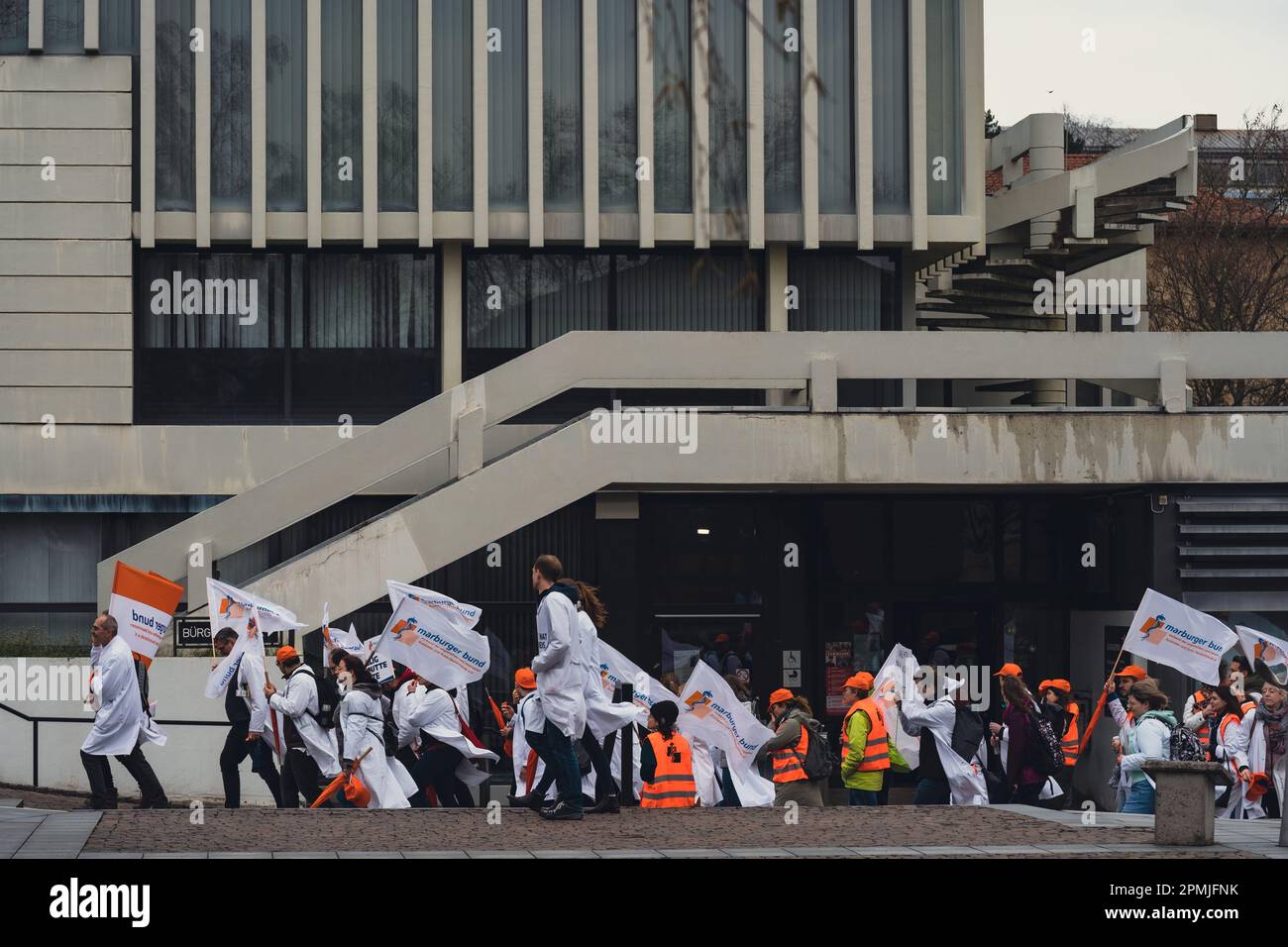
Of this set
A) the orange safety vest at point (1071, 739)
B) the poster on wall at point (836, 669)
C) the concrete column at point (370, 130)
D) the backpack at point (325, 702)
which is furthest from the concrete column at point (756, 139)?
the backpack at point (325, 702)

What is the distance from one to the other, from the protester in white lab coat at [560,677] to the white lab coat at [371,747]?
9.25 feet

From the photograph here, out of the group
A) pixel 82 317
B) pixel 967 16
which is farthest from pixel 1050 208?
pixel 82 317

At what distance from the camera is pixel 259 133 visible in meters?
25.9

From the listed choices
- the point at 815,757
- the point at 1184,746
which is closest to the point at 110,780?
the point at 815,757

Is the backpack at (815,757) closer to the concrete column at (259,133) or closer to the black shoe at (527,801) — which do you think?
the black shoe at (527,801)

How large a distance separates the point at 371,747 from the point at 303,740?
2.83 feet

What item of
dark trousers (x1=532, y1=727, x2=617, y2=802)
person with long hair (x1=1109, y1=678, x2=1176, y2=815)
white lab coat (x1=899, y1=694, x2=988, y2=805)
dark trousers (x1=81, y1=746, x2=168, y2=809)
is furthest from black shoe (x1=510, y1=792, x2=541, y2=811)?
person with long hair (x1=1109, y1=678, x2=1176, y2=815)

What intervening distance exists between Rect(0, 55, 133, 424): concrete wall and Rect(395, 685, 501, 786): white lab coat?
10.6m

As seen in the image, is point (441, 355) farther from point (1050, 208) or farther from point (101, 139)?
point (1050, 208)

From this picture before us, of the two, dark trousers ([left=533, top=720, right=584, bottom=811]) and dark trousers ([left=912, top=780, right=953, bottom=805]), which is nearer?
dark trousers ([left=533, top=720, right=584, bottom=811])

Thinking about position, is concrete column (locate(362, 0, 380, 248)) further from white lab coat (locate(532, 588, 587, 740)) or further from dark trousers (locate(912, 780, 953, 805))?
white lab coat (locate(532, 588, 587, 740))

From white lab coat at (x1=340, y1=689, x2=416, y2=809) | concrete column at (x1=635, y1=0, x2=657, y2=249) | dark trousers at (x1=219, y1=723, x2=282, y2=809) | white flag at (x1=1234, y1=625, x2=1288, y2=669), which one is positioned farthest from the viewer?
concrete column at (x1=635, y1=0, x2=657, y2=249)

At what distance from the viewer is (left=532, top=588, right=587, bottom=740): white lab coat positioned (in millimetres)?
13469

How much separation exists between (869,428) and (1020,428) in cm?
189
